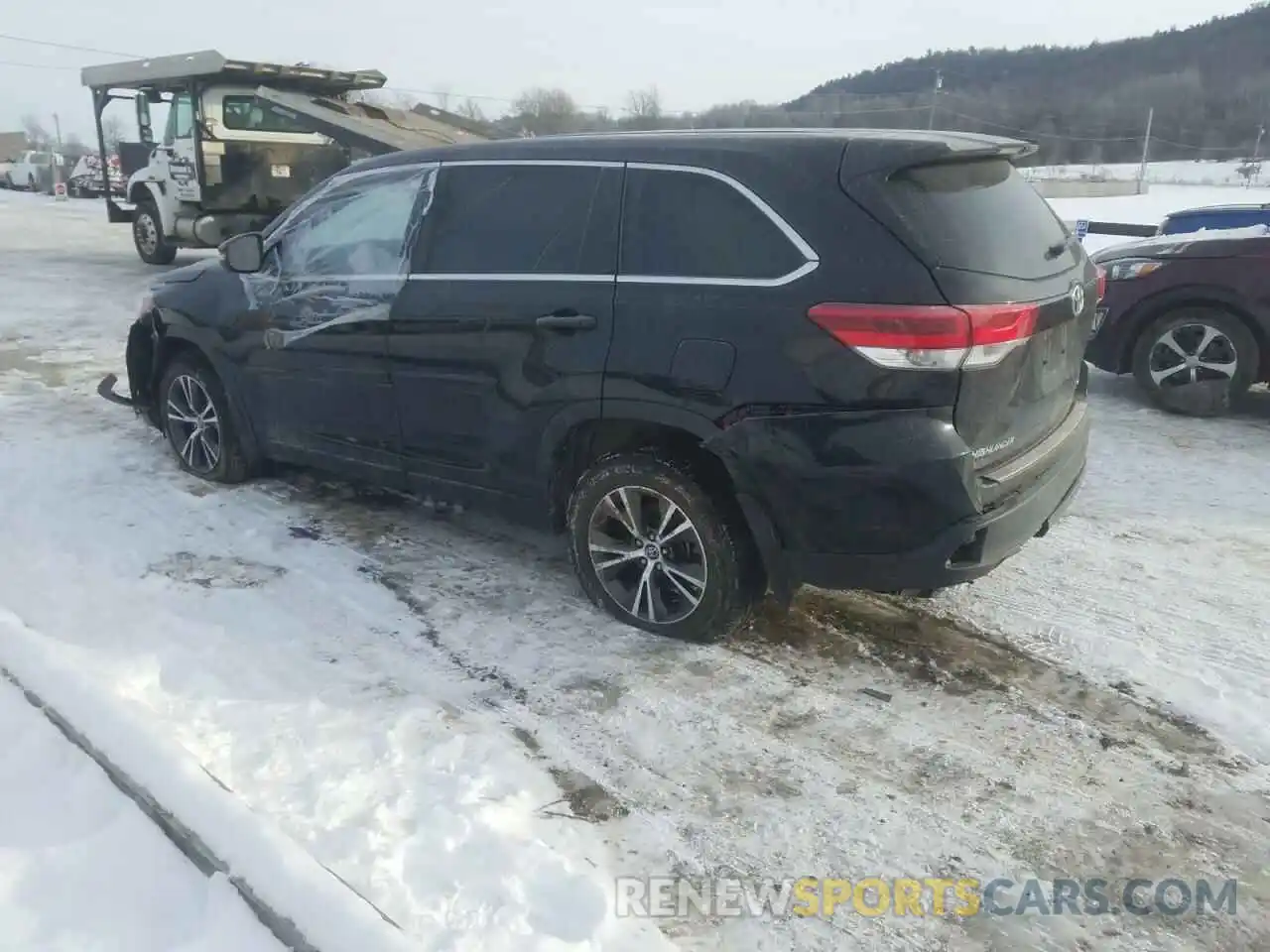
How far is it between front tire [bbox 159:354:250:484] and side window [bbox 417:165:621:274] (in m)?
1.71

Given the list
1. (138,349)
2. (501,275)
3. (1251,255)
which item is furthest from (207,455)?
(1251,255)

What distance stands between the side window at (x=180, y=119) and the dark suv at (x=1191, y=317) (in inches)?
443

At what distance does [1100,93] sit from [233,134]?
98.4m

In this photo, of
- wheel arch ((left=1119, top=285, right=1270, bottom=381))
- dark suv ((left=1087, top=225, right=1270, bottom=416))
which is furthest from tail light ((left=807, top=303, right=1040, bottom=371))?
wheel arch ((left=1119, top=285, right=1270, bottom=381))

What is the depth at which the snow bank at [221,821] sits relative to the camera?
7.36ft

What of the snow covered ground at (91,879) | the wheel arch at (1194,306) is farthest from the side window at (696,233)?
the wheel arch at (1194,306)

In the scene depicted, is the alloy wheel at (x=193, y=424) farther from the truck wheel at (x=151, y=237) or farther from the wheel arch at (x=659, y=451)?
the truck wheel at (x=151, y=237)

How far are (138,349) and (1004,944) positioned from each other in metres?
5.24

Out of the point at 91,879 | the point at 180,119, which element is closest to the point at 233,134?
the point at 180,119

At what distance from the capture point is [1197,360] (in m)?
6.37

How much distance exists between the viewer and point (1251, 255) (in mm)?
6039

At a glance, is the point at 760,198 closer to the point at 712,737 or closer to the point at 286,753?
the point at 712,737

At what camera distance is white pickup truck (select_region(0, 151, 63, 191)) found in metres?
36.9

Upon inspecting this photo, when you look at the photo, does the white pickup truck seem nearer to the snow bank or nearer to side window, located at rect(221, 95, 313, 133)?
side window, located at rect(221, 95, 313, 133)
